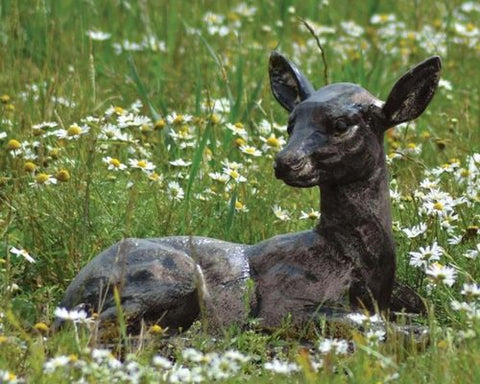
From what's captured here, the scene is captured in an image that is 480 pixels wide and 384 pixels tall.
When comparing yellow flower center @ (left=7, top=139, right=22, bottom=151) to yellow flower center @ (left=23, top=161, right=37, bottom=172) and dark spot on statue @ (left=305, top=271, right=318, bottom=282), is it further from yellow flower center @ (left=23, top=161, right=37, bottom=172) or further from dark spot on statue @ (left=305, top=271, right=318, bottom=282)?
dark spot on statue @ (left=305, top=271, right=318, bottom=282)

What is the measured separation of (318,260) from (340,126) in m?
0.53

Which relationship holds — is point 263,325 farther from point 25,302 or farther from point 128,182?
point 128,182

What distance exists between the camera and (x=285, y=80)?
5.71 m

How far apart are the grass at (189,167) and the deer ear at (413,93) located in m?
0.65

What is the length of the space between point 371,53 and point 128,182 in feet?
14.1

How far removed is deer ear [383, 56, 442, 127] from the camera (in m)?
5.32

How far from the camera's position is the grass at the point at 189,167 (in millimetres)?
4695

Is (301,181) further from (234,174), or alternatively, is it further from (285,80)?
(234,174)

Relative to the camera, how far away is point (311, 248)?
17.6 feet

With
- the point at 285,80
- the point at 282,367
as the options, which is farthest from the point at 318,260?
the point at 282,367

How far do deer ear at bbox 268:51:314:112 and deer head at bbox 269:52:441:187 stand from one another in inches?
7.9

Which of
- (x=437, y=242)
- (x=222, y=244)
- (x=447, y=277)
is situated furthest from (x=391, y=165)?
(x=447, y=277)

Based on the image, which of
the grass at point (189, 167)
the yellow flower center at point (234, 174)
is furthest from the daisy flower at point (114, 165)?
the yellow flower center at point (234, 174)

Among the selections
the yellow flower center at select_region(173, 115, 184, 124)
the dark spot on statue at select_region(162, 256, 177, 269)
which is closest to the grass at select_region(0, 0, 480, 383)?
the yellow flower center at select_region(173, 115, 184, 124)
